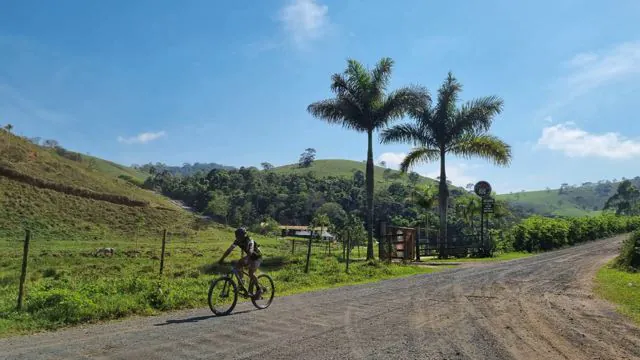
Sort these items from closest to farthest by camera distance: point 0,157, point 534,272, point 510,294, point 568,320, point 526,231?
point 568,320
point 510,294
point 534,272
point 526,231
point 0,157

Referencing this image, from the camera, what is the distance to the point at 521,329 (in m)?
8.66

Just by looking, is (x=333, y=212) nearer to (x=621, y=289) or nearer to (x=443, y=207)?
(x=443, y=207)

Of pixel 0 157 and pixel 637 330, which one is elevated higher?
pixel 0 157

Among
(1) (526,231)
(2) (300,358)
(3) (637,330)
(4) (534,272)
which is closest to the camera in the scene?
(2) (300,358)

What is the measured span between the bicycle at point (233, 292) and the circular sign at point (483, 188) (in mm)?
27528

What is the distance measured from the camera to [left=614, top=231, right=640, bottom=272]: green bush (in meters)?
18.8

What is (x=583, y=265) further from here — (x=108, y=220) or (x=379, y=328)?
(x=108, y=220)

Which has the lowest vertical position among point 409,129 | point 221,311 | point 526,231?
point 221,311

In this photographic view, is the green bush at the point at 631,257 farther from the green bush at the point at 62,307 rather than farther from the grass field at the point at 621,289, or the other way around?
the green bush at the point at 62,307

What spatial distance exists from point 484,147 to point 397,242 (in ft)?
31.9

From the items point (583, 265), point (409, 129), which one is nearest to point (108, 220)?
point (409, 129)

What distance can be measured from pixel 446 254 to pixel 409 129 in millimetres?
9120

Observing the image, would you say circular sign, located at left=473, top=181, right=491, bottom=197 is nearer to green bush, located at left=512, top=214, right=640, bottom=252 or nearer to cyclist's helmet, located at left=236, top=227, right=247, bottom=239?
green bush, located at left=512, top=214, right=640, bottom=252

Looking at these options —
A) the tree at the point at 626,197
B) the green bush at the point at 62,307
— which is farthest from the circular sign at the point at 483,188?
the tree at the point at 626,197
